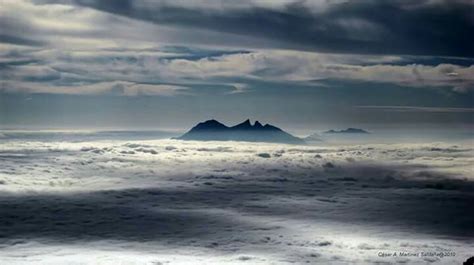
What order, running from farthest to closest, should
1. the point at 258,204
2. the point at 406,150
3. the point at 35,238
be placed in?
1. the point at 35,238
2. the point at 258,204
3. the point at 406,150

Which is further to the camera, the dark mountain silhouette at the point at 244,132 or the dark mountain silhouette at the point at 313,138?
the dark mountain silhouette at the point at 244,132

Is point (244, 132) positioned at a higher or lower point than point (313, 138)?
higher

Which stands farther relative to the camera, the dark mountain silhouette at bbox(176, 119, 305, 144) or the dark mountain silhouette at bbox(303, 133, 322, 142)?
the dark mountain silhouette at bbox(176, 119, 305, 144)

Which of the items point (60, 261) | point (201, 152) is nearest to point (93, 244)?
point (60, 261)

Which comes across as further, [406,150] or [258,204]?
[258,204]

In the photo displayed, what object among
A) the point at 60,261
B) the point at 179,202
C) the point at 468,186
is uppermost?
the point at 468,186

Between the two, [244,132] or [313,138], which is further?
[244,132]

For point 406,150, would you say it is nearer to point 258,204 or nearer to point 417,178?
point 417,178

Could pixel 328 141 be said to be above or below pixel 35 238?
above
